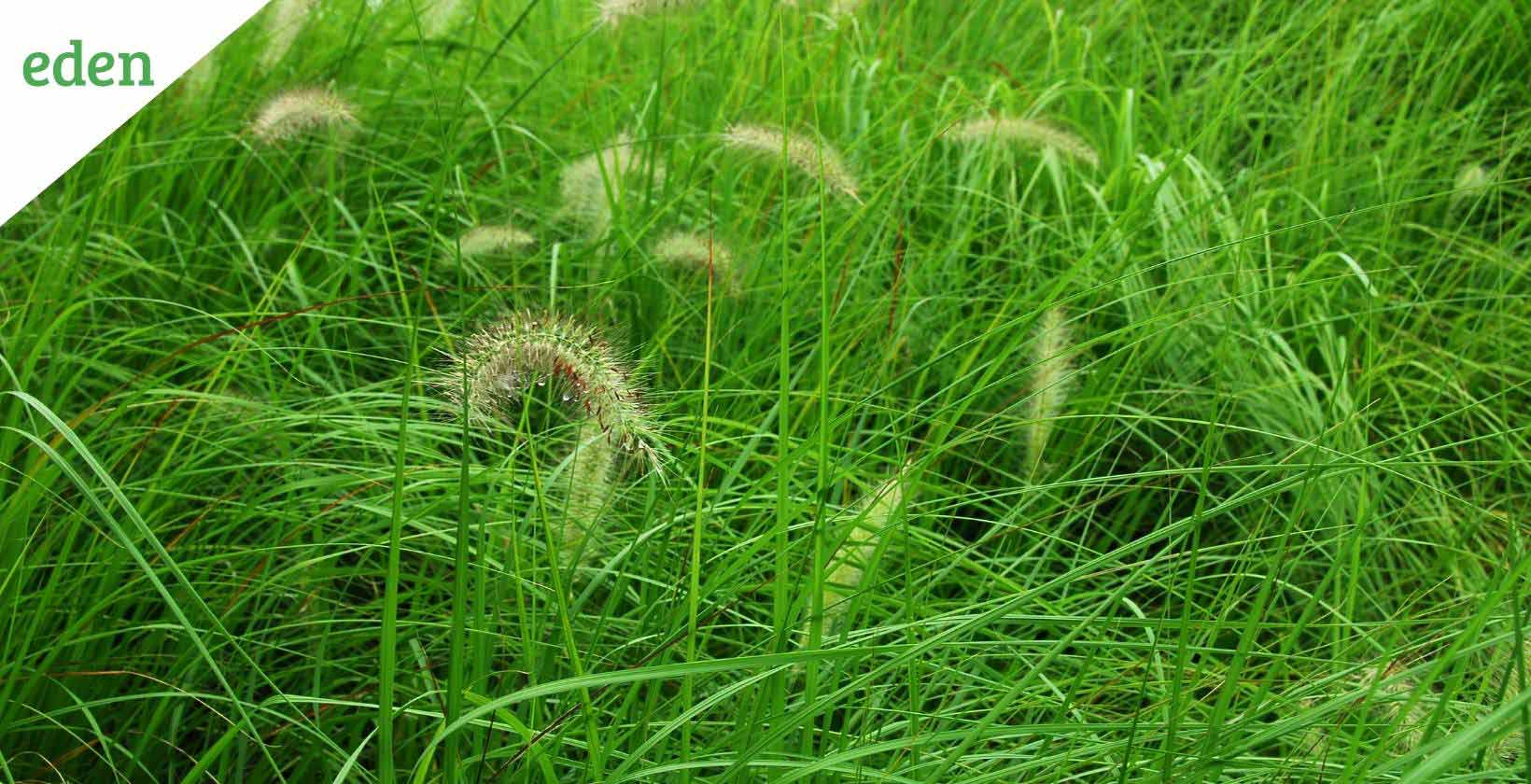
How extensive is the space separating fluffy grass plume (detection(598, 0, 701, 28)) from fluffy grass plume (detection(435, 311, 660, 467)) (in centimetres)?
77

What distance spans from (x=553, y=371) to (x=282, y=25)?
1.94m

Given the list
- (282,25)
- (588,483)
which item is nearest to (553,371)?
(588,483)

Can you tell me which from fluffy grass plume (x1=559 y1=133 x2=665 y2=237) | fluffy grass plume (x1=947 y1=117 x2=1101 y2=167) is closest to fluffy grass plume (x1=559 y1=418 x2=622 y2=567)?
fluffy grass plume (x1=559 y1=133 x2=665 y2=237)

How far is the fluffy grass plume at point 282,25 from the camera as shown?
2.66 m

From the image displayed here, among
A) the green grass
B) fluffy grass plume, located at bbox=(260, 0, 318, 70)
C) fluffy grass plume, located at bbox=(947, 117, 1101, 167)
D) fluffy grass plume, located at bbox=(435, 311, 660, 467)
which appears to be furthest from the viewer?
fluffy grass plume, located at bbox=(260, 0, 318, 70)

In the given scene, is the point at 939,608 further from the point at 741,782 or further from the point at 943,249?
the point at 943,249

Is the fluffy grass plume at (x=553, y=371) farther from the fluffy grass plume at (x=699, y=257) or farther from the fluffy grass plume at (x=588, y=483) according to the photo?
the fluffy grass plume at (x=699, y=257)

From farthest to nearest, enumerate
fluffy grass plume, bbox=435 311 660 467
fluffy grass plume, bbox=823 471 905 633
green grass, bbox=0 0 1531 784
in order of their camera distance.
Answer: fluffy grass plume, bbox=823 471 905 633 → green grass, bbox=0 0 1531 784 → fluffy grass plume, bbox=435 311 660 467

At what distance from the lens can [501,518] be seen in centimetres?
179

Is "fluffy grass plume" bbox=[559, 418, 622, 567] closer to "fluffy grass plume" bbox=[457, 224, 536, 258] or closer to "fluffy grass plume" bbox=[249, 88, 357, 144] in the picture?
"fluffy grass plume" bbox=[457, 224, 536, 258]

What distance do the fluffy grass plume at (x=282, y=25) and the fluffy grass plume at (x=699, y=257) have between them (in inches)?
43.6

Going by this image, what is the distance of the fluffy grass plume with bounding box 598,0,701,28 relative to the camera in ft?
6.19

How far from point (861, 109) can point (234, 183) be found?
1297mm

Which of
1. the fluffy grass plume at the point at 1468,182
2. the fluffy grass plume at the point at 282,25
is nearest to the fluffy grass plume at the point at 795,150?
the fluffy grass plume at the point at 282,25
